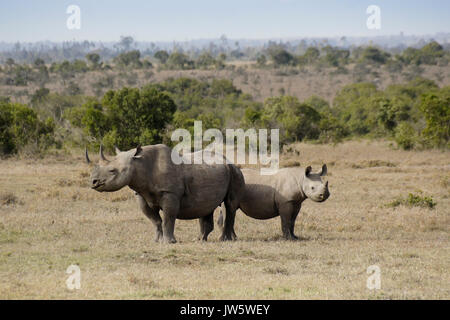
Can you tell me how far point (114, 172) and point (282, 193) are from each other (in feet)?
11.5

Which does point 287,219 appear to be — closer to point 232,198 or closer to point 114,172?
point 232,198

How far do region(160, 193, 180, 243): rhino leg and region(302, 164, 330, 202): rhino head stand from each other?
8.21 ft

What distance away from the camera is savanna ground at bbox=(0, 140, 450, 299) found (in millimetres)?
8164

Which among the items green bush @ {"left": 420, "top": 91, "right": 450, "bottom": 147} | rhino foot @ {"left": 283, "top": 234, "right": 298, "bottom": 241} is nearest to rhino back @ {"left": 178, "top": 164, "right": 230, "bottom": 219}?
rhino foot @ {"left": 283, "top": 234, "right": 298, "bottom": 241}

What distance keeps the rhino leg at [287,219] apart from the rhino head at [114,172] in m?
3.14

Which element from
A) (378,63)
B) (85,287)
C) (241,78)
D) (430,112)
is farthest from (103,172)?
(378,63)

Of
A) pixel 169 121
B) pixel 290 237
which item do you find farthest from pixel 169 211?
pixel 169 121

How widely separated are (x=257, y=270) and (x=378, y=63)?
8698 centimetres

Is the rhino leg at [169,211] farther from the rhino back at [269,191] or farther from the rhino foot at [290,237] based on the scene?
the rhino foot at [290,237]

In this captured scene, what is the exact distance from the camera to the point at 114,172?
10.5 m

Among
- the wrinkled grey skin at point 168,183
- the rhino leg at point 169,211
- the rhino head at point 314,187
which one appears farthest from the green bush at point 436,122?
the rhino leg at point 169,211

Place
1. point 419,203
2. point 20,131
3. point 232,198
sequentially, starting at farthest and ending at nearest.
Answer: point 20,131 < point 419,203 < point 232,198

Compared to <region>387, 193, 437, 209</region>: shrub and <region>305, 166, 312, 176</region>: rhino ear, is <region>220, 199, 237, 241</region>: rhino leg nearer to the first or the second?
<region>305, 166, 312, 176</region>: rhino ear
